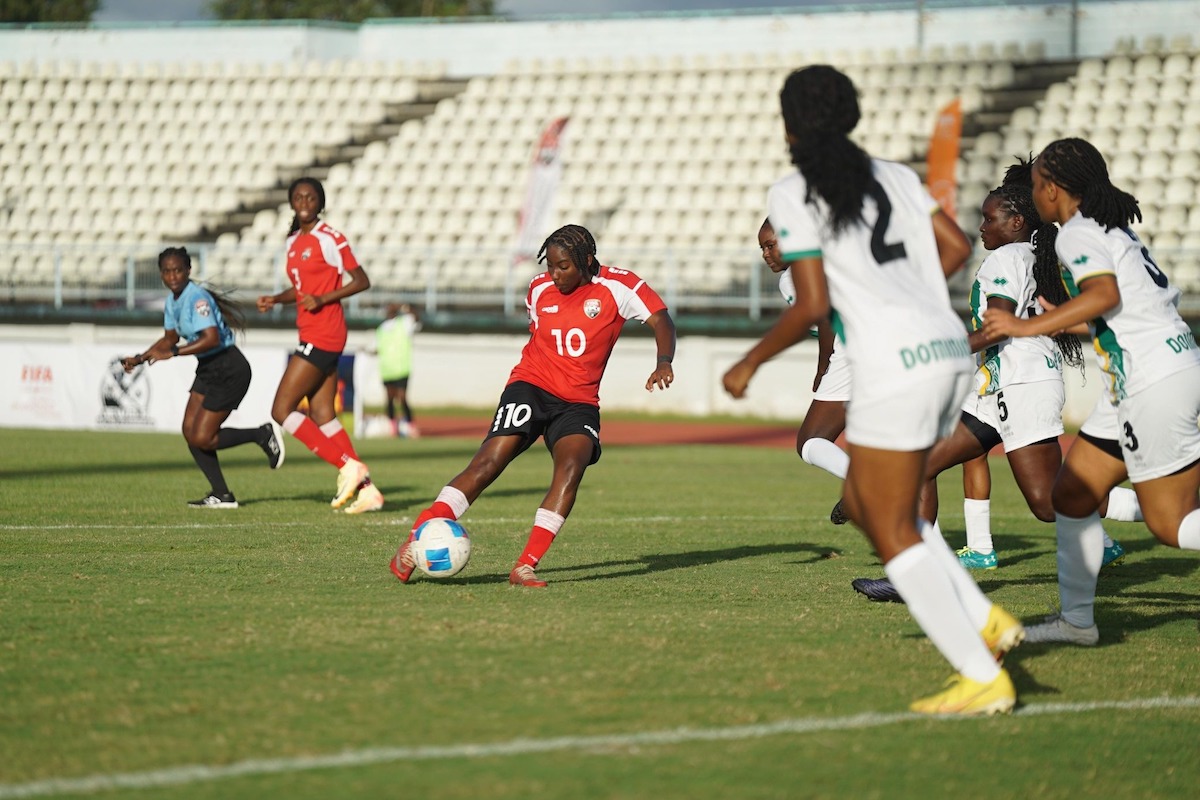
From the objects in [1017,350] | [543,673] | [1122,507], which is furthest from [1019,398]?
[543,673]

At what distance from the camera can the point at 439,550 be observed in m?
7.25

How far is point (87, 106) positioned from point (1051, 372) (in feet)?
109

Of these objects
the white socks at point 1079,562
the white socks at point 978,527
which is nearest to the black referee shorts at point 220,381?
the white socks at point 978,527

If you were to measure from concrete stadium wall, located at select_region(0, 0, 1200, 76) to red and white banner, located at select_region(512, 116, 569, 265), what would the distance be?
722 cm

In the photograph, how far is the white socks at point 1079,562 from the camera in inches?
244

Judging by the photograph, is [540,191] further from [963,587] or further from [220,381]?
[963,587]

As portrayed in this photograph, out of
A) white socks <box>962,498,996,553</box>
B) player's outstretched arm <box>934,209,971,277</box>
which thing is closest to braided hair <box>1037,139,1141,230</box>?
player's outstretched arm <box>934,209,971,277</box>

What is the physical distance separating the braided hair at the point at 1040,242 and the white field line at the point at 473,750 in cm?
290

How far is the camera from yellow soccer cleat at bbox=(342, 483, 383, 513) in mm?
11062

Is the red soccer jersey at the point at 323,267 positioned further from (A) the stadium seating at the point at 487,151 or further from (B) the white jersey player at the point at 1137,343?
(A) the stadium seating at the point at 487,151

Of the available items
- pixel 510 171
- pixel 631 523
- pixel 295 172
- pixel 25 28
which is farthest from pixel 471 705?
pixel 25 28

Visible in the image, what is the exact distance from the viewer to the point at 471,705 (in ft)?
16.0

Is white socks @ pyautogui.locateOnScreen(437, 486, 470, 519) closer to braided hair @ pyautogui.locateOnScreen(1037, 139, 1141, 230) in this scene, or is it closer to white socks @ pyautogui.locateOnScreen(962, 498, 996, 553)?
braided hair @ pyautogui.locateOnScreen(1037, 139, 1141, 230)

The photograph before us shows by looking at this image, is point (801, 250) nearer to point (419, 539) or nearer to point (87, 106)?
point (419, 539)
